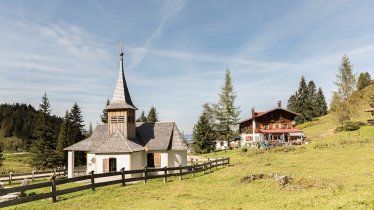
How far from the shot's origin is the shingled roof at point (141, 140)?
28931 mm

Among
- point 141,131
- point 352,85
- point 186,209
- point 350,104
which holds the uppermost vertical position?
point 352,85

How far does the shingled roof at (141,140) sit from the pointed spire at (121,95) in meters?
3.15

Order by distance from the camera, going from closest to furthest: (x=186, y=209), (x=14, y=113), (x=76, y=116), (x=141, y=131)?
(x=186, y=209) → (x=141, y=131) → (x=76, y=116) → (x=14, y=113)

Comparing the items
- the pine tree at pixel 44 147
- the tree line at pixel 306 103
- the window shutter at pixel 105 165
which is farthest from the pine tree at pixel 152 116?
the window shutter at pixel 105 165

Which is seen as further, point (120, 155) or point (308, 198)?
point (120, 155)

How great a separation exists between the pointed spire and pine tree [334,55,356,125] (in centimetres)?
4434

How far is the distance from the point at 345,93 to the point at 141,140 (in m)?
47.6

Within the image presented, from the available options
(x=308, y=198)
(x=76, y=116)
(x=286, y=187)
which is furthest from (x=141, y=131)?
(x=76, y=116)

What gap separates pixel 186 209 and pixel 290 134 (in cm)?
5453

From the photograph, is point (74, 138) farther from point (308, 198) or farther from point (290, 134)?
point (308, 198)

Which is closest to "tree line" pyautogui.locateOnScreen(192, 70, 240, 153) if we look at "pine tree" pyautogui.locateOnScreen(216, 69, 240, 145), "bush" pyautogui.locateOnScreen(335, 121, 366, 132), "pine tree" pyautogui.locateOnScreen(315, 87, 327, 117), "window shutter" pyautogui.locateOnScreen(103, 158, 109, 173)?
→ "pine tree" pyautogui.locateOnScreen(216, 69, 240, 145)

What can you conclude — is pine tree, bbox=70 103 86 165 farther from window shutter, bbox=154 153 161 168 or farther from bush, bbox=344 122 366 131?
bush, bbox=344 122 366 131

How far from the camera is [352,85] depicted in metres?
62.7

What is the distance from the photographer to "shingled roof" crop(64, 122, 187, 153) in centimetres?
2893
